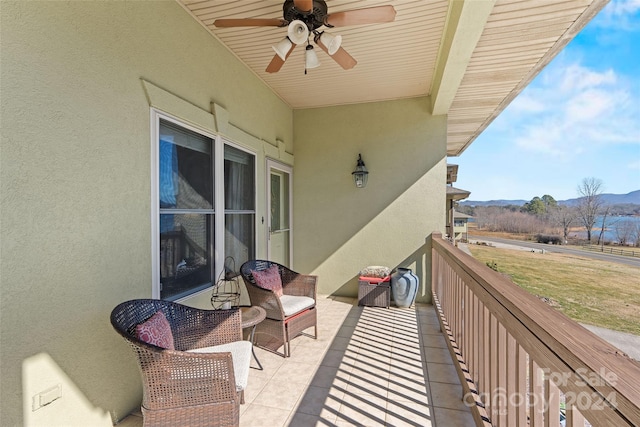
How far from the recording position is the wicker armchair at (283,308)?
113 inches

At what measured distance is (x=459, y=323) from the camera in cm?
270

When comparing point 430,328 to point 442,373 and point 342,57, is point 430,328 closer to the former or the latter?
point 442,373

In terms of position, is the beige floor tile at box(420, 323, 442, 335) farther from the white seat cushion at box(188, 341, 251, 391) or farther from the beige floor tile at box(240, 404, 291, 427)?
the white seat cushion at box(188, 341, 251, 391)

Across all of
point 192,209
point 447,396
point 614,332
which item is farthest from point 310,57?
point 614,332

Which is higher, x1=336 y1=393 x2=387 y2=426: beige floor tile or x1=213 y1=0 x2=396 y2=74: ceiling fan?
x1=213 y1=0 x2=396 y2=74: ceiling fan

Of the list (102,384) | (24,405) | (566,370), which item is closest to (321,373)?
(102,384)

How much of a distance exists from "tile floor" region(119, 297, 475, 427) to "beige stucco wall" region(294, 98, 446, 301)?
1.44 metres

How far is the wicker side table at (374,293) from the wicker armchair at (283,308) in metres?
1.28

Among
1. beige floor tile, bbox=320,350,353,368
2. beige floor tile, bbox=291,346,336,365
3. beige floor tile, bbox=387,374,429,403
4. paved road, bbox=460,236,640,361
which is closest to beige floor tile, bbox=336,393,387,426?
beige floor tile, bbox=387,374,429,403

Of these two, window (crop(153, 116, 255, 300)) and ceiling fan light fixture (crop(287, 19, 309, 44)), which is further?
window (crop(153, 116, 255, 300))

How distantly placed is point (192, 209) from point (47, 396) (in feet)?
5.19

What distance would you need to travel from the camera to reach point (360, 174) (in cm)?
484

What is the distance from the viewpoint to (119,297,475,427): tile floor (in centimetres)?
204

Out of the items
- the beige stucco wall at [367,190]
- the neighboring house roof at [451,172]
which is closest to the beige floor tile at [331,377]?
the beige stucco wall at [367,190]
